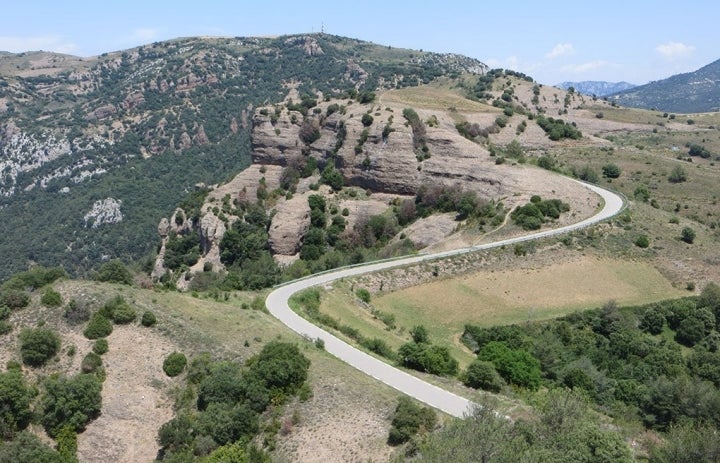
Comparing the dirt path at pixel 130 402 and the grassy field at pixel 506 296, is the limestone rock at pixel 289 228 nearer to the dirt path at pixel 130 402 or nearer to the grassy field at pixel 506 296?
the grassy field at pixel 506 296

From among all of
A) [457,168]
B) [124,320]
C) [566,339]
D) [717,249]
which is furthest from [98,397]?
[717,249]

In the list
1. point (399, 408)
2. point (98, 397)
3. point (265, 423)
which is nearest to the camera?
point (399, 408)

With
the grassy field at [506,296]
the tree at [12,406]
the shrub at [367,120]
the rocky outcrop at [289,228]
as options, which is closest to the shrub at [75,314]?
the tree at [12,406]

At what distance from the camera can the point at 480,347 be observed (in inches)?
1614

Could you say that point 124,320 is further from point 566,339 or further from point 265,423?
point 566,339

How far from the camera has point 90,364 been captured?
3209 centimetres

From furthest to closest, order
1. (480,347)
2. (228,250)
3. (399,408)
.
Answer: (228,250) → (480,347) → (399,408)

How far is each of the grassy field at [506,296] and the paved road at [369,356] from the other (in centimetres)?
339

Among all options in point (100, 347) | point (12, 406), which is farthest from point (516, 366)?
point (12, 406)

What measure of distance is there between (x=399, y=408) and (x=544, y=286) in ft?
92.1

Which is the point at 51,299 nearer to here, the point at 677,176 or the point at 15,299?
the point at 15,299

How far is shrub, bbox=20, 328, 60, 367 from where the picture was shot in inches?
1280

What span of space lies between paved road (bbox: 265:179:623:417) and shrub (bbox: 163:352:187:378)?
730 cm

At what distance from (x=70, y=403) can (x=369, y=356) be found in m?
15.8
